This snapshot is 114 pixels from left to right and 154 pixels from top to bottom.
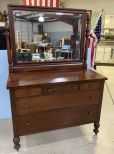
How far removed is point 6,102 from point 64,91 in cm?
112

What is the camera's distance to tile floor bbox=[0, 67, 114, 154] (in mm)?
1851

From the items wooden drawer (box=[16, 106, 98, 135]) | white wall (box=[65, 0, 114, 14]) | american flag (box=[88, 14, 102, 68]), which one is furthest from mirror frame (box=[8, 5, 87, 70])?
white wall (box=[65, 0, 114, 14])

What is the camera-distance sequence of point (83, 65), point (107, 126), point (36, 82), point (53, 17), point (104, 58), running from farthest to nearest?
1. point (104, 58)
2. point (107, 126)
3. point (83, 65)
4. point (53, 17)
5. point (36, 82)

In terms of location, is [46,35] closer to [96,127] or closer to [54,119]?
[54,119]

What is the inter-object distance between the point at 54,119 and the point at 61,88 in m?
0.40

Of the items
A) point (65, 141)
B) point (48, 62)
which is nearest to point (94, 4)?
point (48, 62)

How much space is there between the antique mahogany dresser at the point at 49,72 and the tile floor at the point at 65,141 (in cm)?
14

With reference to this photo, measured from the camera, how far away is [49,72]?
200 cm

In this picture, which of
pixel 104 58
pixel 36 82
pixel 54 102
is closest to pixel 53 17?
pixel 36 82

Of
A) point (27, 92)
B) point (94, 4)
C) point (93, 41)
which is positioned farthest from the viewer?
point (94, 4)

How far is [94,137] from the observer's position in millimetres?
2094

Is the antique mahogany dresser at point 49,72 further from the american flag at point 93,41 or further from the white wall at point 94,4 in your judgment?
the white wall at point 94,4

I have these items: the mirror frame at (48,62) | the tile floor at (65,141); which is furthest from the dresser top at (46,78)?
the tile floor at (65,141)

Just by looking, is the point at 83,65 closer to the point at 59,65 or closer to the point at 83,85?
the point at 59,65
